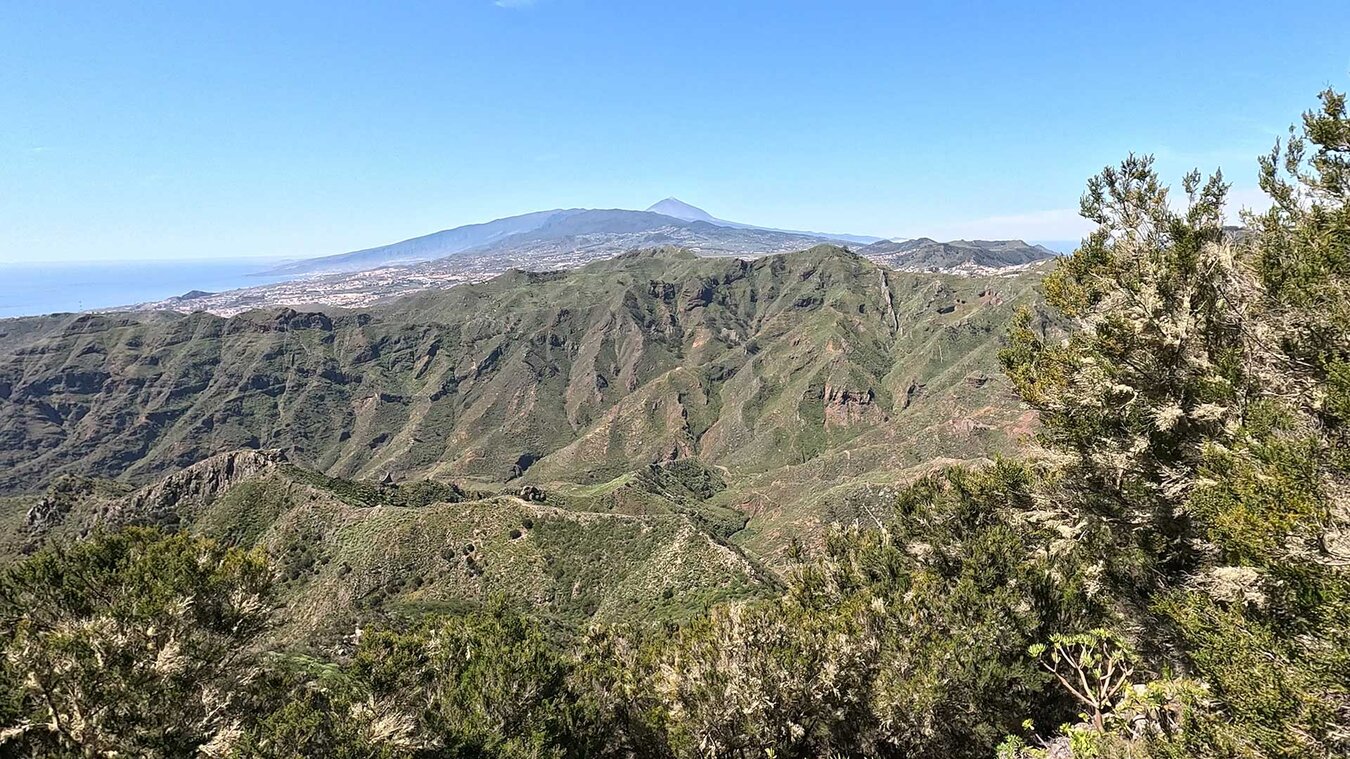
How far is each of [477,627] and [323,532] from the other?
7457 cm

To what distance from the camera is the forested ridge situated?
1111cm

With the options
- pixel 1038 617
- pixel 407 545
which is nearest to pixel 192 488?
pixel 407 545

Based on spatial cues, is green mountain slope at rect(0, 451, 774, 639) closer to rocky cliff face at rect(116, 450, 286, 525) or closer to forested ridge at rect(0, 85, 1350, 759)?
rocky cliff face at rect(116, 450, 286, 525)

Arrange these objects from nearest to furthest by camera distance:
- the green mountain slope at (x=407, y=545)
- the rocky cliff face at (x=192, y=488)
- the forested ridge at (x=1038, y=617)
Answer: the forested ridge at (x=1038, y=617) < the green mountain slope at (x=407, y=545) < the rocky cliff face at (x=192, y=488)

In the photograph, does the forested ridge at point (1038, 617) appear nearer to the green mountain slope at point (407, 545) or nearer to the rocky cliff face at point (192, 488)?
the green mountain slope at point (407, 545)

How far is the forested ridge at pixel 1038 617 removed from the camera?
36.4 feet

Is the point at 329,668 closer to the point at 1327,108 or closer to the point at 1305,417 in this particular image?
the point at 1305,417

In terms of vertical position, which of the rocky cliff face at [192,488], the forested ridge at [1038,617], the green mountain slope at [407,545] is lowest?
the green mountain slope at [407,545]

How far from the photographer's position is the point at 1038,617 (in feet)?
77.5

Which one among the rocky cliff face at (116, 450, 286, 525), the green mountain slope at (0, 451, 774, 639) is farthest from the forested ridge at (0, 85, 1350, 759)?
the rocky cliff face at (116, 450, 286, 525)

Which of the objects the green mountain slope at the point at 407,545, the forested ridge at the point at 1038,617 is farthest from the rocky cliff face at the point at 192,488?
the forested ridge at the point at 1038,617

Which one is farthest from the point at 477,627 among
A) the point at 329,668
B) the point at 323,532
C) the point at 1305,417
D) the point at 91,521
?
the point at 91,521

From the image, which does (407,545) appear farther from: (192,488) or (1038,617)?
(1038,617)

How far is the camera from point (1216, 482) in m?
13.1
